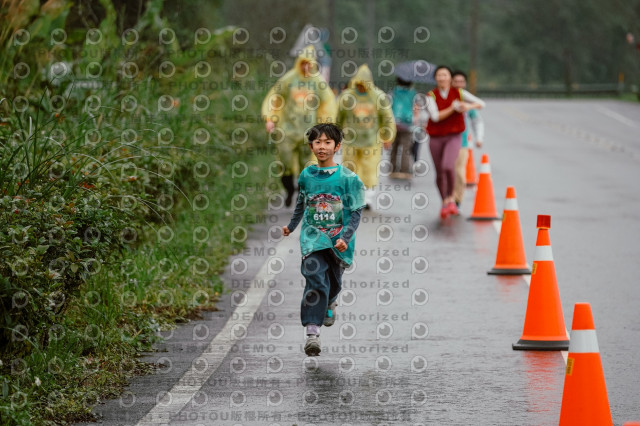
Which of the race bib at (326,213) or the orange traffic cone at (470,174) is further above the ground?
the orange traffic cone at (470,174)

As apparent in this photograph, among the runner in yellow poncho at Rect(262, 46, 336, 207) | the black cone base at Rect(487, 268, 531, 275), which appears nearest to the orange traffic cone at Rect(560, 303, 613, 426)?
the black cone base at Rect(487, 268, 531, 275)

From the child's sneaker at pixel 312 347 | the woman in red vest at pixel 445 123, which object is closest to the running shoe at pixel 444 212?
the woman in red vest at pixel 445 123

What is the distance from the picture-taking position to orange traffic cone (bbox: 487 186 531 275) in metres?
11.9

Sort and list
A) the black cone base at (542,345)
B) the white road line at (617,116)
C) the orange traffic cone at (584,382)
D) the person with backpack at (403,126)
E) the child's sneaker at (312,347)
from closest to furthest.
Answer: the orange traffic cone at (584,382), the child's sneaker at (312,347), the black cone base at (542,345), the person with backpack at (403,126), the white road line at (617,116)

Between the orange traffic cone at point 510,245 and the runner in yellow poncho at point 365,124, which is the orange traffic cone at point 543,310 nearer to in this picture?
the orange traffic cone at point 510,245

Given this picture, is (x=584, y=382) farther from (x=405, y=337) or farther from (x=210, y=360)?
(x=405, y=337)

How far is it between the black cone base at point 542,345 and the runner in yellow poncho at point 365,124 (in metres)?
8.75

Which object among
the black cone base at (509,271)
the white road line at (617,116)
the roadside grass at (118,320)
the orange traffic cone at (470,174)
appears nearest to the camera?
the roadside grass at (118,320)

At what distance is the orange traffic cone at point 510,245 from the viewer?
11.9 m

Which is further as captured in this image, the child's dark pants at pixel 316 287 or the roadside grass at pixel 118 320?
the child's dark pants at pixel 316 287

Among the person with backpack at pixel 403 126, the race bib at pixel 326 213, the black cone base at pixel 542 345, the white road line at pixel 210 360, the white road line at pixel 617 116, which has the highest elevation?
the white road line at pixel 617 116

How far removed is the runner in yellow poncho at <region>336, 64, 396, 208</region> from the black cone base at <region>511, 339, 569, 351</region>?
8752 millimetres

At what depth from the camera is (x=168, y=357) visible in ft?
27.8

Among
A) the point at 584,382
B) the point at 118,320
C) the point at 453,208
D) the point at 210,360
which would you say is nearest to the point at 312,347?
the point at 210,360
